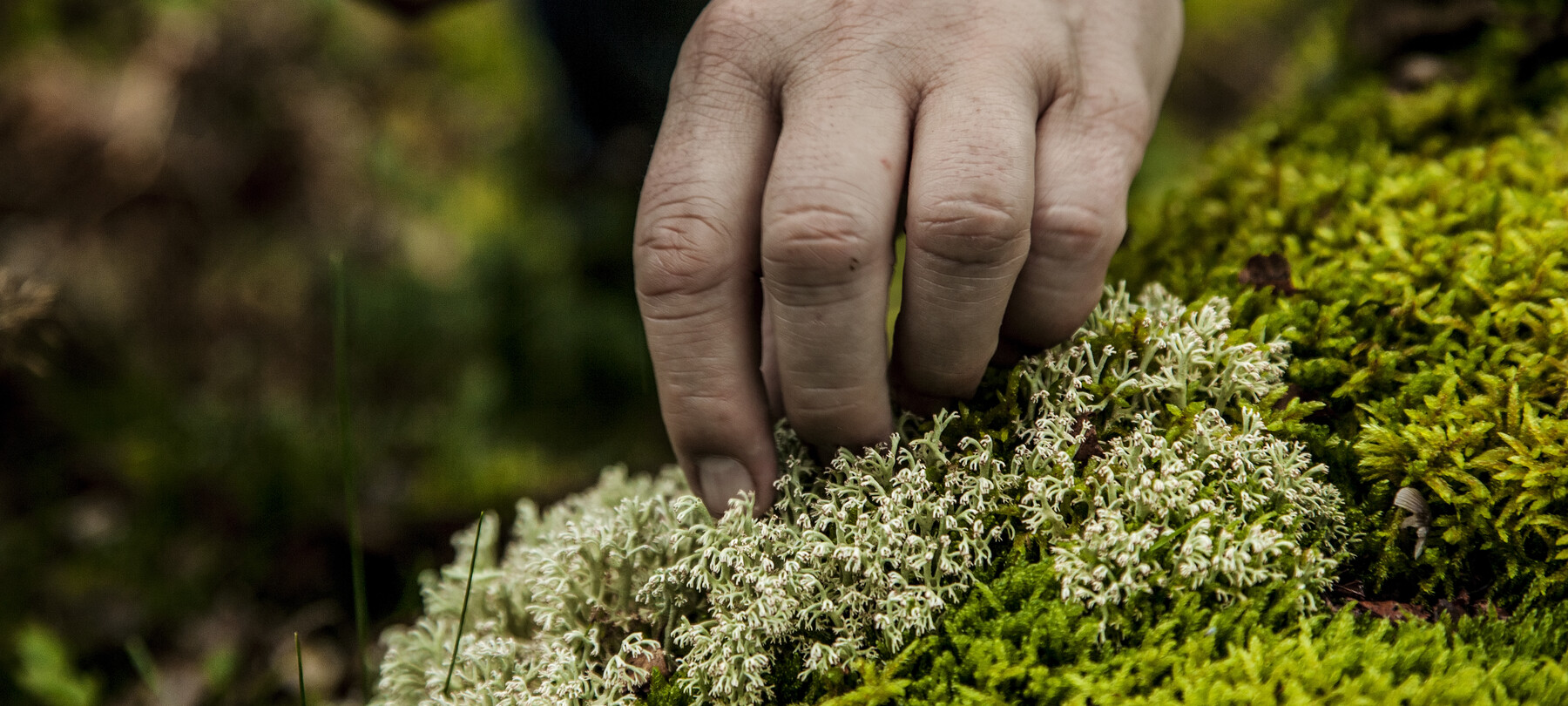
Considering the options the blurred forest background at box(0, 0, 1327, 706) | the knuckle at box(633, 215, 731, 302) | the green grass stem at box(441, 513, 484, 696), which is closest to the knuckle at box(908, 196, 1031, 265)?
the knuckle at box(633, 215, 731, 302)

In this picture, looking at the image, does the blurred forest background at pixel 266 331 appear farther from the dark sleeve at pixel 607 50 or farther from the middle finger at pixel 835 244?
the middle finger at pixel 835 244

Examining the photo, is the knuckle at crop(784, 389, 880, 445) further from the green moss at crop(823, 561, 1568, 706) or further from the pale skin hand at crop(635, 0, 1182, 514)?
the green moss at crop(823, 561, 1568, 706)

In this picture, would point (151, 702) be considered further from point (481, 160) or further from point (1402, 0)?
point (1402, 0)

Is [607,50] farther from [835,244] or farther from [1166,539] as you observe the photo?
[1166,539]

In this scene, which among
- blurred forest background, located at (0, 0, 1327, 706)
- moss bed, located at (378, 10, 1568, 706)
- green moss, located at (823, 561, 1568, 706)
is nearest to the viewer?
green moss, located at (823, 561, 1568, 706)

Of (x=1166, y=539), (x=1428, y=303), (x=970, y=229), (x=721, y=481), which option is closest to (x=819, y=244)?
(x=970, y=229)

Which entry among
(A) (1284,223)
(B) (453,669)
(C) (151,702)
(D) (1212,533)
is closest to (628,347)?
(C) (151,702)

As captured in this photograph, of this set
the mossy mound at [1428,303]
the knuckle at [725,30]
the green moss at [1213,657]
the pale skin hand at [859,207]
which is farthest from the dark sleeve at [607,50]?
the green moss at [1213,657]
